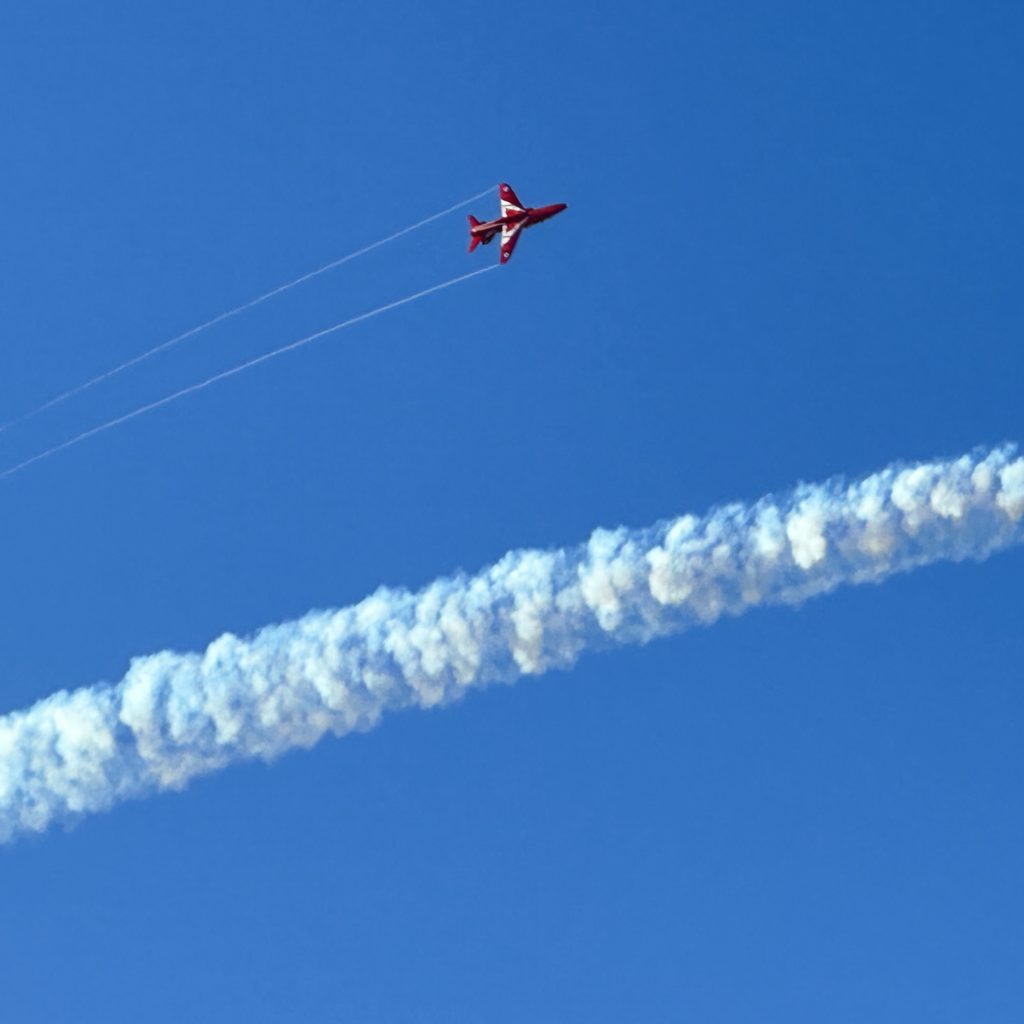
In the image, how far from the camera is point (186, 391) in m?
65.7

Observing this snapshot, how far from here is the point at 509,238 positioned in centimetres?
7231

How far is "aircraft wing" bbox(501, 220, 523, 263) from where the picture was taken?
2844 inches

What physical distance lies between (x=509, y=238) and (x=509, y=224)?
0.57 meters

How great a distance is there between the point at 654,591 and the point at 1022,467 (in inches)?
513

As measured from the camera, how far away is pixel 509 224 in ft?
237

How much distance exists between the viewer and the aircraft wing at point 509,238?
237 ft

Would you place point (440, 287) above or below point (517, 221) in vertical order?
below

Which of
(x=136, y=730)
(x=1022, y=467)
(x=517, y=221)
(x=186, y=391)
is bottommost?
(x=1022, y=467)

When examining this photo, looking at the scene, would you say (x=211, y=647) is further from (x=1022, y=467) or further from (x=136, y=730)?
(x=1022, y=467)

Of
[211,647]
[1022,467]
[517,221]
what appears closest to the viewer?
[1022,467]

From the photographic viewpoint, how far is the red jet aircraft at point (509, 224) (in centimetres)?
7212

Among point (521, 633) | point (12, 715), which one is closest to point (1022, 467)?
point (521, 633)

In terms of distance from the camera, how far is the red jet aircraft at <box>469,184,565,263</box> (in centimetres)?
7212

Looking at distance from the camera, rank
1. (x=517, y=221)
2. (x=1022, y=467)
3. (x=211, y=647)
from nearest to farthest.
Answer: (x=1022, y=467) < (x=211, y=647) < (x=517, y=221)
